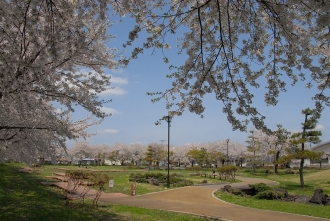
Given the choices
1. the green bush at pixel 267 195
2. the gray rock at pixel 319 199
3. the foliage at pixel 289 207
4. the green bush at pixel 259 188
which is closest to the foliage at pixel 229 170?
the green bush at pixel 259 188

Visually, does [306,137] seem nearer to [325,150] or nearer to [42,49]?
[42,49]

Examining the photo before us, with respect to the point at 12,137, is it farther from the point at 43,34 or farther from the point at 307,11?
the point at 307,11

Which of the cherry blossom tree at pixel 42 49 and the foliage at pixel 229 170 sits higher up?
the cherry blossom tree at pixel 42 49

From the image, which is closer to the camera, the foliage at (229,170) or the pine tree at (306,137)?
the pine tree at (306,137)

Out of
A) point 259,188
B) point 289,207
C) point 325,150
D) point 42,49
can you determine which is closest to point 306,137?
point 259,188

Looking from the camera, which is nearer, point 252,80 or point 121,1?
point 121,1

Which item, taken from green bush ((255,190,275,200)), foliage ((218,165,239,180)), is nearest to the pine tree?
foliage ((218,165,239,180))

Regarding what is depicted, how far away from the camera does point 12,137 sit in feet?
25.5

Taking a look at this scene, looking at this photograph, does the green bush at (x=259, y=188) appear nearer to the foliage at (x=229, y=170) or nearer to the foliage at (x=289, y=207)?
the foliage at (x=289, y=207)

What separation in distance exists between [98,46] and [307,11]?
540 centimetres

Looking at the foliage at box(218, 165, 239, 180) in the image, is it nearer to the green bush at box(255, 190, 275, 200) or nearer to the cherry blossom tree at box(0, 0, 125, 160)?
the green bush at box(255, 190, 275, 200)

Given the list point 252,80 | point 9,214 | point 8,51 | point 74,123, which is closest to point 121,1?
point 8,51

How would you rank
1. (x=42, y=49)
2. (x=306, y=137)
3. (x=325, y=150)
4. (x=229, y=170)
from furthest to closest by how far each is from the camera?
(x=325, y=150), (x=229, y=170), (x=306, y=137), (x=42, y=49)

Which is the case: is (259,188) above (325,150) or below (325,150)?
below
